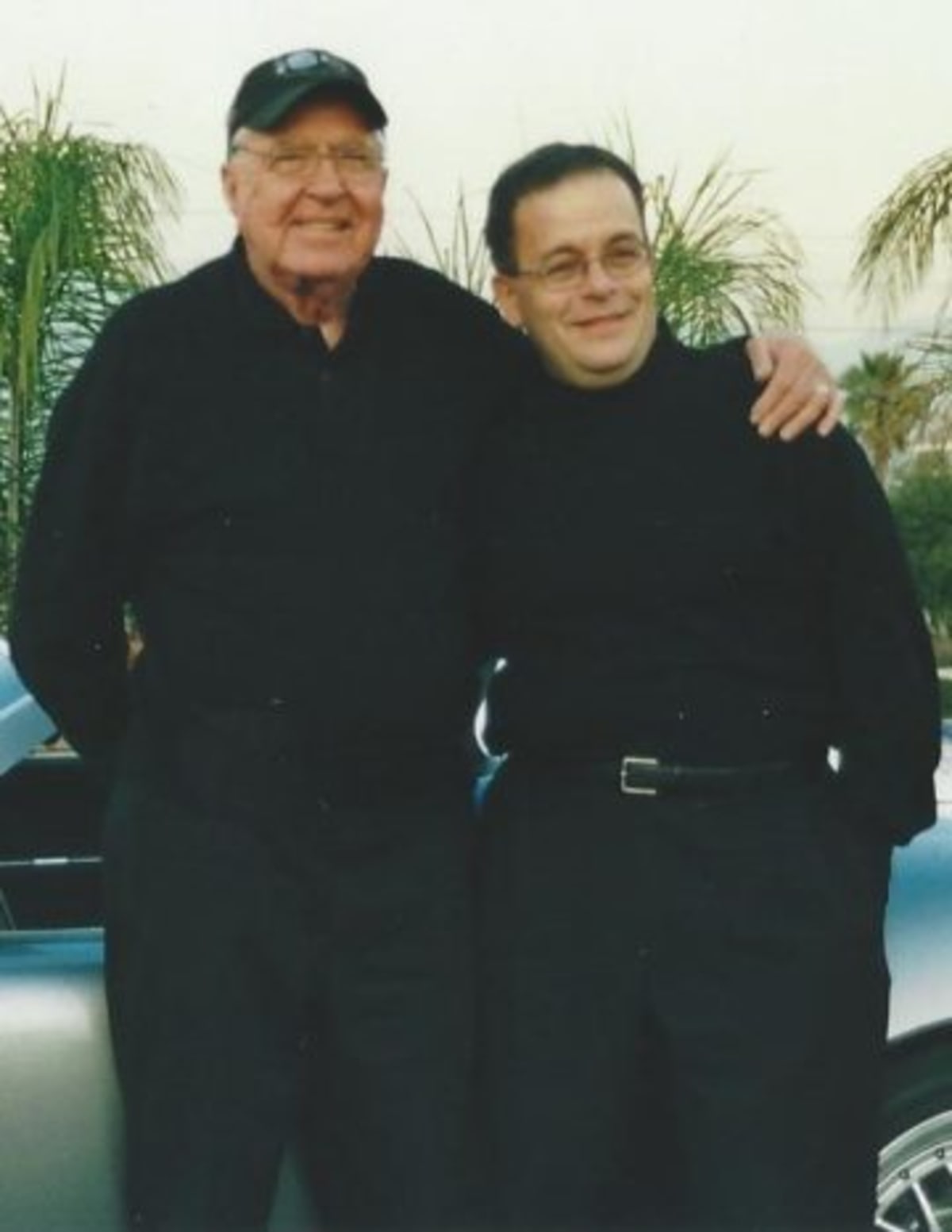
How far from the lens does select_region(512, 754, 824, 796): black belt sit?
300 centimetres

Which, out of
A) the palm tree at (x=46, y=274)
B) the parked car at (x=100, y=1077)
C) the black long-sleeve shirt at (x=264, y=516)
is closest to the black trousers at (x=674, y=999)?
the black long-sleeve shirt at (x=264, y=516)

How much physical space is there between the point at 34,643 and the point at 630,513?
79 cm

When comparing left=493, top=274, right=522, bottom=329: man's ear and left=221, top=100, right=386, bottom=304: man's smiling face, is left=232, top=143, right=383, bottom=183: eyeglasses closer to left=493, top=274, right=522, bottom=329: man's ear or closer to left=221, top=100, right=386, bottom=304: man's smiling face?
left=221, top=100, right=386, bottom=304: man's smiling face

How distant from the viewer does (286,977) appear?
9.92 feet

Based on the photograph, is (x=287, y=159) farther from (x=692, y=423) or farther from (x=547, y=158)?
(x=692, y=423)

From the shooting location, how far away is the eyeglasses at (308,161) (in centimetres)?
304

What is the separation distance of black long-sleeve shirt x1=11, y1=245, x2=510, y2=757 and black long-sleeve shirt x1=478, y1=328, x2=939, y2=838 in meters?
0.10

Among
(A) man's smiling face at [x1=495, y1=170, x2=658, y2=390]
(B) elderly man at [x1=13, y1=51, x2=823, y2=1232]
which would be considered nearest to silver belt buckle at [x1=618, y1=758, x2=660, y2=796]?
(B) elderly man at [x1=13, y1=51, x2=823, y2=1232]

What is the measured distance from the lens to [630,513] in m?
3.04

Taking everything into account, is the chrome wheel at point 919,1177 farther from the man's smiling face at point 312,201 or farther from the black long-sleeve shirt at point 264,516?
the man's smiling face at point 312,201

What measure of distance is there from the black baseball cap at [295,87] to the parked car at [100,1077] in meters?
0.91

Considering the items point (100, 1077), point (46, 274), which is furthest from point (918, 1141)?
point (46, 274)

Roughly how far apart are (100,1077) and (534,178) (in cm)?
129

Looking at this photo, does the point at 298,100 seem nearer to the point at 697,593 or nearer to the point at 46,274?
the point at 697,593
